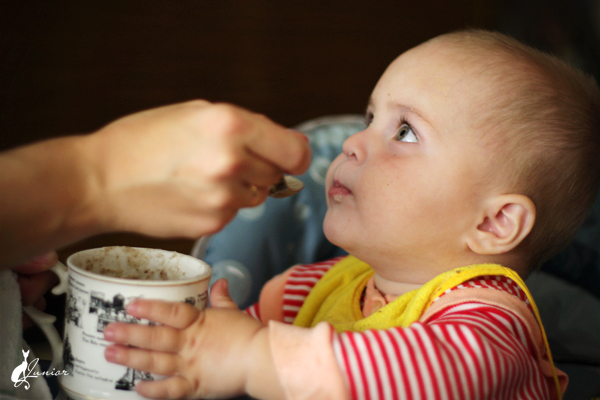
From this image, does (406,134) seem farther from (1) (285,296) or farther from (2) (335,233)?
(1) (285,296)

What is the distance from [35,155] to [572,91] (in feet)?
2.45

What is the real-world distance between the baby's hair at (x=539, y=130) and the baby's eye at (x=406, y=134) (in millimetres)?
96

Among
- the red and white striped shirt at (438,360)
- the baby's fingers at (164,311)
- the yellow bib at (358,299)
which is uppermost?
the baby's fingers at (164,311)

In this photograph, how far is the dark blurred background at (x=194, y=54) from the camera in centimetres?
219

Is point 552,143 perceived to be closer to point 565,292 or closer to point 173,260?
point 565,292

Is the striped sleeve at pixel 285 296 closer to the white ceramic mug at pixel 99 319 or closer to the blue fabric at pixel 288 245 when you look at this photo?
the blue fabric at pixel 288 245

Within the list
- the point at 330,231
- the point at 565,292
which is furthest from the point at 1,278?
the point at 565,292

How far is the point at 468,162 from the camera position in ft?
2.54

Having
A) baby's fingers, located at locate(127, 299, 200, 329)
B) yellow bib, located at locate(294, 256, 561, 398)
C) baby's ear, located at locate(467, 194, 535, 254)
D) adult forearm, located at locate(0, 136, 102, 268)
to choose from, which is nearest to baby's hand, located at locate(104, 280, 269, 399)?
baby's fingers, located at locate(127, 299, 200, 329)

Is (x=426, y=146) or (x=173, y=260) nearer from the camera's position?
(x=173, y=260)

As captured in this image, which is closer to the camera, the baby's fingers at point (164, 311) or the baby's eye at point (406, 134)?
the baby's fingers at point (164, 311)

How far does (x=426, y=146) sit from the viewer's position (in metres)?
0.80

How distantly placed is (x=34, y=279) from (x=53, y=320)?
5cm

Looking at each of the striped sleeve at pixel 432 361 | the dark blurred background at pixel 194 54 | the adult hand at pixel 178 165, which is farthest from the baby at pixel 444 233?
the dark blurred background at pixel 194 54
